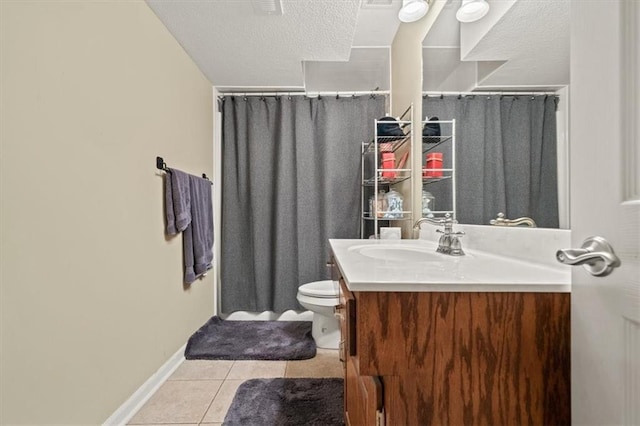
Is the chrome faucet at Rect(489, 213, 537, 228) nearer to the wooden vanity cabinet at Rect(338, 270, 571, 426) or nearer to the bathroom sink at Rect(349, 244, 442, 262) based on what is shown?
the bathroom sink at Rect(349, 244, 442, 262)

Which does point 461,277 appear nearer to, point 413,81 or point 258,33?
point 413,81

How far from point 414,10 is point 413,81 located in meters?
0.37

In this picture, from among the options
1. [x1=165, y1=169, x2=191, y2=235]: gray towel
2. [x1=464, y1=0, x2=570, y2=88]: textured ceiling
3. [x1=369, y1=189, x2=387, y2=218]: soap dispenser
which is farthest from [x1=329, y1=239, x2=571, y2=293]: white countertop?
[x1=165, y1=169, x2=191, y2=235]: gray towel

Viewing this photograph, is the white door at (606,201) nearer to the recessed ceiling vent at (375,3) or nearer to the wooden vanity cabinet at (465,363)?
the wooden vanity cabinet at (465,363)

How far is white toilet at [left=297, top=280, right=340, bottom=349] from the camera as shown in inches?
71.2

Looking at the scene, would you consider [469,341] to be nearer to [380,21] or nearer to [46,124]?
[46,124]

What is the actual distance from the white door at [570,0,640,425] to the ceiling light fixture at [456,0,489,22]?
74 cm

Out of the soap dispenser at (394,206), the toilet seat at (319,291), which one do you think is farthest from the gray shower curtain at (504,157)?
the toilet seat at (319,291)

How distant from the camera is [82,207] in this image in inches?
41.3

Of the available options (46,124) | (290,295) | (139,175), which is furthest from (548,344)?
(290,295)

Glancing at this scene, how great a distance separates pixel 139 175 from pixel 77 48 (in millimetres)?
552

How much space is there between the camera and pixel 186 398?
4.73 feet

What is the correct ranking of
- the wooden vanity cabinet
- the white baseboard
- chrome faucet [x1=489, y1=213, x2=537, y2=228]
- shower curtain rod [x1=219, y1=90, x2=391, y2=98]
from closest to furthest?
the wooden vanity cabinet, chrome faucet [x1=489, y1=213, x2=537, y2=228], the white baseboard, shower curtain rod [x1=219, y1=90, x2=391, y2=98]

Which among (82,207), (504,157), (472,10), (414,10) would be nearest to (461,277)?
(504,157)
